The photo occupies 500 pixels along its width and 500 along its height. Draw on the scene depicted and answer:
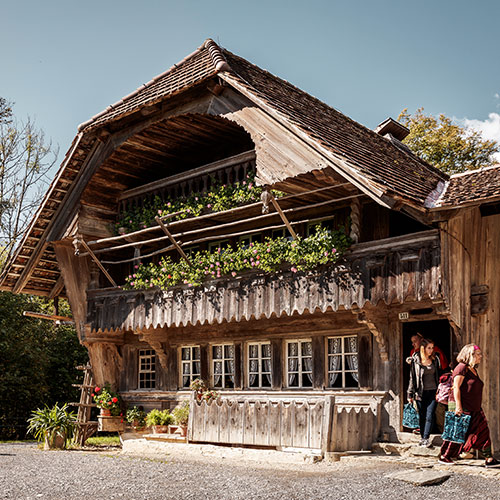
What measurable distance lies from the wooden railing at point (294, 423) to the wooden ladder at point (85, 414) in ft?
14.6

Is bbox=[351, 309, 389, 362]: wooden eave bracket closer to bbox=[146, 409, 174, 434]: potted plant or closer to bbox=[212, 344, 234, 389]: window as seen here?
bbox=[212, 344, 234, 389]: window

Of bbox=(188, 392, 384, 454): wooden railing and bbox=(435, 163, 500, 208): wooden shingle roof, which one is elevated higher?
bbox=(435, 163, 500, 208): wooden shingle roof

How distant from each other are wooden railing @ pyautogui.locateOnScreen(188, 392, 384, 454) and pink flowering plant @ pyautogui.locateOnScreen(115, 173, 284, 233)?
439cm

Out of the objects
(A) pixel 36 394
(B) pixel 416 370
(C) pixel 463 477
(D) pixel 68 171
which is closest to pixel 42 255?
(D) pixel 68 171

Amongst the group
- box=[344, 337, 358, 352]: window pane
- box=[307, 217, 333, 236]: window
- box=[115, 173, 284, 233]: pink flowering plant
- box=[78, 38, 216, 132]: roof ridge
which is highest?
box=[78, 38, 216, 132]: roof ridge

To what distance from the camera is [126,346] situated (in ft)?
64.5

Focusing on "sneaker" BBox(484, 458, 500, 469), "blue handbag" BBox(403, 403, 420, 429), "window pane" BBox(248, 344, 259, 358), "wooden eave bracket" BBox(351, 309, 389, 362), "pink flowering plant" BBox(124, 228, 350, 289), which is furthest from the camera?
"window pane" BBox(248, 344, 259, 358)

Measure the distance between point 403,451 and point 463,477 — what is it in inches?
104

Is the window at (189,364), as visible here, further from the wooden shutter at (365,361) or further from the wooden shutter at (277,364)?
the wooden shutter at (365,361)

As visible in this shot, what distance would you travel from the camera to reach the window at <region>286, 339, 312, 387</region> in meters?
15.4

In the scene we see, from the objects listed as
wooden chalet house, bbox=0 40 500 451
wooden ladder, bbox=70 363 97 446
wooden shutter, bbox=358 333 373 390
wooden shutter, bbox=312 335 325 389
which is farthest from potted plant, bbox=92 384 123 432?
wooden shutter, bbox=358 333 373 390

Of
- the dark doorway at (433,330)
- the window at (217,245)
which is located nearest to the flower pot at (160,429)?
the window at (217,245)

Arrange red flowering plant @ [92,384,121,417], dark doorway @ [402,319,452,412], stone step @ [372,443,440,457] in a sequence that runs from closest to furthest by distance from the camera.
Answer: stone step @ [372,443,440,457] < dark doorway @ [402,319,452,412] < red flowering plant @ [92,384,121,417]

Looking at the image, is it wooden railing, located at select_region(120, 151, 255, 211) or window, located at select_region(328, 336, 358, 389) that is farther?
wooden railing, located at select_region(120, 151, 255, 211)
